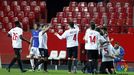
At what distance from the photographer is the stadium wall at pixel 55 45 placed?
36781mm

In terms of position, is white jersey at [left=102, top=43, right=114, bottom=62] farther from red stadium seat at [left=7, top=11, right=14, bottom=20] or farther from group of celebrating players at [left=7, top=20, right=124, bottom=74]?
red stadium seat at [left=7, top=11, right=14, bottom=20]

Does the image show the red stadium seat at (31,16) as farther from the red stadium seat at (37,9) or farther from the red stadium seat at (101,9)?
the red stadium seat at (101,9)

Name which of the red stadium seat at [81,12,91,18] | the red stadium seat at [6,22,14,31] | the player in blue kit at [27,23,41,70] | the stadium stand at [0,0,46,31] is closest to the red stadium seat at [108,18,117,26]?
the red stadium seat at [81,12,91,18]

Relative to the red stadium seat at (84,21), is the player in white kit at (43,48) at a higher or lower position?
lower

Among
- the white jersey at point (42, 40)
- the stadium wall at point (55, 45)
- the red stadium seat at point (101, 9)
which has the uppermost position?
the red stadium seat at point (101, 9)

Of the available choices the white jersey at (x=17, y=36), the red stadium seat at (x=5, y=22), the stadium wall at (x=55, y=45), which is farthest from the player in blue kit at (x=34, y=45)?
the red stadium seat at (x=5, y=22)

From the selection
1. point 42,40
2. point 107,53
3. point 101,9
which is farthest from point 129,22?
point 107,53

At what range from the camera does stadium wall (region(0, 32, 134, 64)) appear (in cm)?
3678

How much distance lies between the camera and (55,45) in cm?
3756

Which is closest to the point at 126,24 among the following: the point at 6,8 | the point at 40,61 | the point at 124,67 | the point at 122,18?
the point at 122,18

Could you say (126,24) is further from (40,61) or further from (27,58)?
(40,61)

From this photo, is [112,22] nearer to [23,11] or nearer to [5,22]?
[23,11]

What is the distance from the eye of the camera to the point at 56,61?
122 ft

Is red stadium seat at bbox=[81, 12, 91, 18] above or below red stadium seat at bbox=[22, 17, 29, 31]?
above
